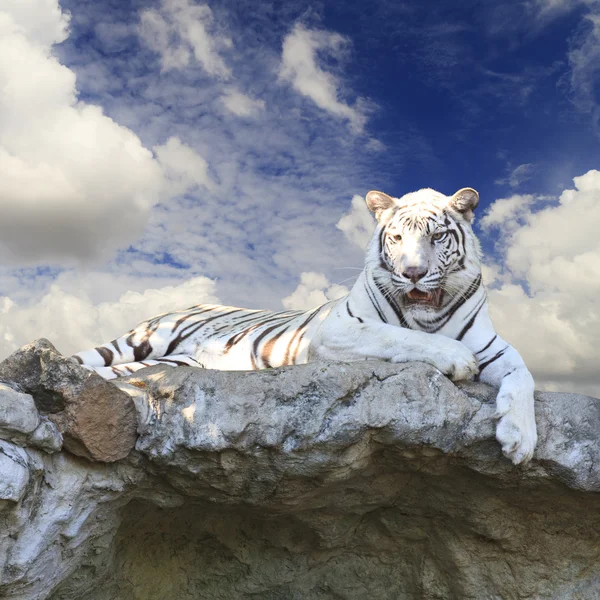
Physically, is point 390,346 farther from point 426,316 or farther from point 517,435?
point 517,435

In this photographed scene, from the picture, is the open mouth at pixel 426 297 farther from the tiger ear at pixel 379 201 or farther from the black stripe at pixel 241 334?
the black stripe at pixel 241 334

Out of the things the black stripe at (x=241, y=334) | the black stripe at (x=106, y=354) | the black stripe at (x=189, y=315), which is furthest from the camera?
the black stripe at (x=189, y=315)

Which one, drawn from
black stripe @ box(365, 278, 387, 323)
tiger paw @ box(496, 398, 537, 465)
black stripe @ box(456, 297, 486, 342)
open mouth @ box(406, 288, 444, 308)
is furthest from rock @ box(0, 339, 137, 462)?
black stripe @ box(456, 297, 486, 342)

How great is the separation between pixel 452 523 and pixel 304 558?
3.33 feet

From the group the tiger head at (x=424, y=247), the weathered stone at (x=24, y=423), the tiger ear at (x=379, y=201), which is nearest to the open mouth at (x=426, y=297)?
the tiger head at (x=424, y=247)

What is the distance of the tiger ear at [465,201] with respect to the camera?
4.03 meters

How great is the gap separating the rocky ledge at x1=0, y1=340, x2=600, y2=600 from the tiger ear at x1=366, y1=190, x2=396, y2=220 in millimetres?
1317

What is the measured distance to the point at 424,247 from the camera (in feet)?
12.2

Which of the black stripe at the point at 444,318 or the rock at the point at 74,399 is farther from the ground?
the black stripe at the point at 444,318

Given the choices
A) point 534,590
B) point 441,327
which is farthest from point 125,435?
point 534,590

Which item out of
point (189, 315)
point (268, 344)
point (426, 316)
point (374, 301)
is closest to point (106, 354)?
point (189, 315)

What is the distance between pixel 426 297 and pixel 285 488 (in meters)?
1.43

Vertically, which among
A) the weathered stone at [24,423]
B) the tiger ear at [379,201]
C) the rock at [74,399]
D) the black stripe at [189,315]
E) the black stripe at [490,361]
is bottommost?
the weathered stone at [24,423]

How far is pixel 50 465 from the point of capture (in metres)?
3.04
